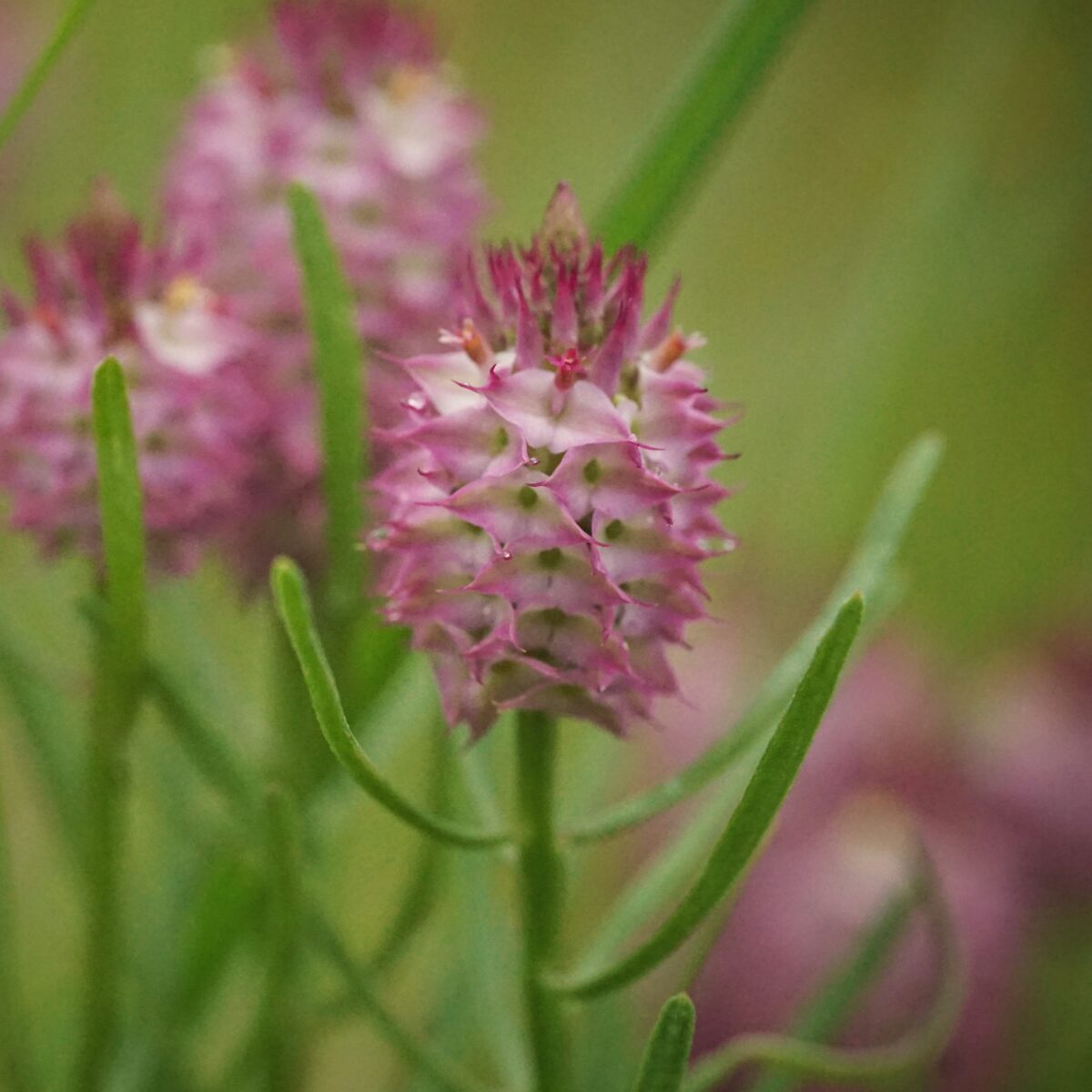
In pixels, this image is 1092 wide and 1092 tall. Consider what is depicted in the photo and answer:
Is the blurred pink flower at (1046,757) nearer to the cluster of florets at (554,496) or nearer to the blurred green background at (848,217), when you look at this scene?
the blurred green background at (848,217)

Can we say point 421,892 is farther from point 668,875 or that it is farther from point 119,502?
point 119,502

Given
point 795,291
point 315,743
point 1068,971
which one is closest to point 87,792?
point 315,743

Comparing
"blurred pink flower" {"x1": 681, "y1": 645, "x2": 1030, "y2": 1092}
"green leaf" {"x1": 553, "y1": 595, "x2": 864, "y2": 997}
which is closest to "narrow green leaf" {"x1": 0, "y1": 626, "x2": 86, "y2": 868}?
"green leaf" {"x1": 553, "y1": 595, "x2": 864, "y2": 997}

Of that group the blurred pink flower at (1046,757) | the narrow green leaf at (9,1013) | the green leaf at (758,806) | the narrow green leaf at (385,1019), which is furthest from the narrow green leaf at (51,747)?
the blurred pink flower at (1046,757)

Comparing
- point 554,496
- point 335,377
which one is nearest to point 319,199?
point 335,377

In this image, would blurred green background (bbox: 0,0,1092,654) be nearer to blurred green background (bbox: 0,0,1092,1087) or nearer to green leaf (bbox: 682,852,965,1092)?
blurred green background (bbox: 0,0,1092,1087)

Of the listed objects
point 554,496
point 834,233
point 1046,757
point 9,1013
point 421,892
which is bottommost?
point 9,1013
